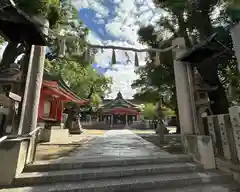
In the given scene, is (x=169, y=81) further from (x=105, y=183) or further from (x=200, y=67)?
(x=105, y=183)

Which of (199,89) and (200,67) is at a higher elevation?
(200,67)

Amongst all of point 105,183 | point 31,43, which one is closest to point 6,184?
point 105,183

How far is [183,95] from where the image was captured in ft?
14.8

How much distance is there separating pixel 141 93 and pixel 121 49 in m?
9.52

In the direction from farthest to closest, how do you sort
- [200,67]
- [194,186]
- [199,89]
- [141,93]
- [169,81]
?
[141,93]
[169,81]
[200,67]
[199,89]
[194,186]

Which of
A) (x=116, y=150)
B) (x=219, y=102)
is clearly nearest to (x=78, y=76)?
(x=116, y=150)

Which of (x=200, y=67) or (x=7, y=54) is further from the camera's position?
(x=7, y=54)

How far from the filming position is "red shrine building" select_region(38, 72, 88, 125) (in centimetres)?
702

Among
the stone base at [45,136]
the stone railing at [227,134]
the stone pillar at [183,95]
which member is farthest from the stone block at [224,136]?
the stone base at [45,136]

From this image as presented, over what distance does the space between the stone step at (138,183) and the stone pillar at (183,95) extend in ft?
3.89

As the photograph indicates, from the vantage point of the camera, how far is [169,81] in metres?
9.34

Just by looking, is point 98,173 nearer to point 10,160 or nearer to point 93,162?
point 93,162

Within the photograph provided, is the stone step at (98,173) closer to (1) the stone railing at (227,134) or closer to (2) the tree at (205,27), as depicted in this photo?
(1) the stone railing at (227,134)

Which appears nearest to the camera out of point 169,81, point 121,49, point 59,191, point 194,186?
point 59,191
